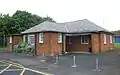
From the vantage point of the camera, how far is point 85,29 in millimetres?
31234

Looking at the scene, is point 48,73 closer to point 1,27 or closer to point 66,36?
point 66,36

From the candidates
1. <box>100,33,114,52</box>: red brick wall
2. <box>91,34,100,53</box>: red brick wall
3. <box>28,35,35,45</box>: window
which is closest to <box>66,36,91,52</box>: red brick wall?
<box>91,34,100,53</box>: red brick wall

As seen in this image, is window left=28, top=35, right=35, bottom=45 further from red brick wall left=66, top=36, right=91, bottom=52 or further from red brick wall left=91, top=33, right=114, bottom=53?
red brick wall left=91, top=33, right=114, bottom=53

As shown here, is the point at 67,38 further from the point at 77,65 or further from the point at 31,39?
the point at 77,65

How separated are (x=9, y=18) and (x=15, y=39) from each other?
15.3m

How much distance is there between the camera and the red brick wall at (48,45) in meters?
27.7

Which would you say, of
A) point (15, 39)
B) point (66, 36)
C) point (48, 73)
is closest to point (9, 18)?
point (15, 39)

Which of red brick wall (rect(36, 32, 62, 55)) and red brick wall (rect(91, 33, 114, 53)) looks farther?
red brick wall (rect(91, 33, 114, 53))

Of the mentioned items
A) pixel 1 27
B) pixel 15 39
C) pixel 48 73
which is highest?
pixel 1 27

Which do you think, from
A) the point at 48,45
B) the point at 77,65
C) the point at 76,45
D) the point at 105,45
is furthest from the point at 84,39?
the point at 77,65

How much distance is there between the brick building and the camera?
28125 millimetres

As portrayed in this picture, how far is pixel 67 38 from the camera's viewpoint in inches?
1296

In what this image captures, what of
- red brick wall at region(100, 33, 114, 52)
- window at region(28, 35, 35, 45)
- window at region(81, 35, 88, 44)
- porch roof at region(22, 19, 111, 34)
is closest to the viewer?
porch roof at region(22, 19, 111, 34)

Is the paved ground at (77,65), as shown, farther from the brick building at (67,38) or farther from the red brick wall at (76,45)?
the red brick wall at (76,45)
